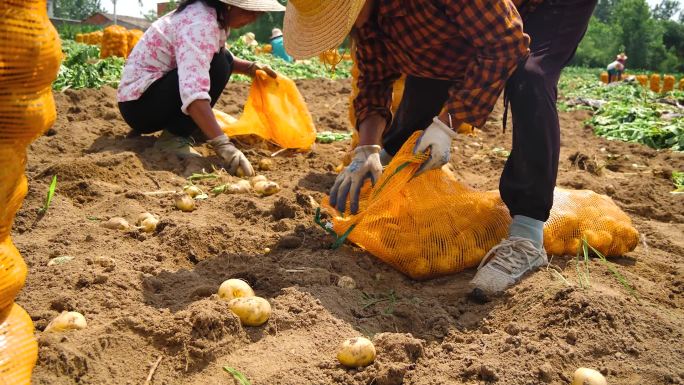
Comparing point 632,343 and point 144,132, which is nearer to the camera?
point 632,343

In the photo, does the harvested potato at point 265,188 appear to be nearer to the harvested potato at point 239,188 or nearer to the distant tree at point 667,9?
the harvested potato at point 239,188

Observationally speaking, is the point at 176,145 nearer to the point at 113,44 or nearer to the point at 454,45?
the point at 454,45

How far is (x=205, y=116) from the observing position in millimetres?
3895

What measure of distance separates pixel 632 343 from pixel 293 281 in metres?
1.18

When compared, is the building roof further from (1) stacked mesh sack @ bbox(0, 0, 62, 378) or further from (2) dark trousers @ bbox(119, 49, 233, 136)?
(1) stacked mesh sack @ bbox(0, 0, 62, 378)

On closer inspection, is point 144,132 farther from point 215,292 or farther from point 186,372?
point 186,372

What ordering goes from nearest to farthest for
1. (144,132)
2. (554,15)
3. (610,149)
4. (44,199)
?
(554,15)
(44,199)
(144,132)
(610,149)

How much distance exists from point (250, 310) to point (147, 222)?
110 cm

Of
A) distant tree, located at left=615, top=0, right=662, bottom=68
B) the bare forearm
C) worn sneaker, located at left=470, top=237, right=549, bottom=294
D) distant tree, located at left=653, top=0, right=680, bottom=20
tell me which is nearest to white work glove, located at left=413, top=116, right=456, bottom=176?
worn sneaker, located at left=470, top=237, right=549, bottom=294

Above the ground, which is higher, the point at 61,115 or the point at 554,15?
the point at 554,15

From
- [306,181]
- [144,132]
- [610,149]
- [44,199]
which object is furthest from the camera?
[610,149]

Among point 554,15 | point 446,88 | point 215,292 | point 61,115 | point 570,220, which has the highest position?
point 554,15

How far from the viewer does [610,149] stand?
19.1 ft

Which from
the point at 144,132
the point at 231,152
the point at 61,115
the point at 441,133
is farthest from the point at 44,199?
the point at 61,115
